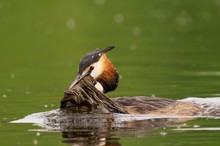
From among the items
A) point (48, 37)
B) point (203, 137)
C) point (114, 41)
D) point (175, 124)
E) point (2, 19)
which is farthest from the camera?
point (2, 19)

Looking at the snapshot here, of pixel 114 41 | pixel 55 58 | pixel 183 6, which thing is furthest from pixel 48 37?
pixel 183 6

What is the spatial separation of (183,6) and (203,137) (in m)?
29.2

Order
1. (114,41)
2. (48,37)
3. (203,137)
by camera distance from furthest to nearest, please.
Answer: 1. (48,37)
2. (114,41)
3. (203,137)

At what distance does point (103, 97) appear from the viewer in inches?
546

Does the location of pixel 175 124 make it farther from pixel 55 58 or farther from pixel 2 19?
pixel 2 19

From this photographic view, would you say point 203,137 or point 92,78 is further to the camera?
point 92,78

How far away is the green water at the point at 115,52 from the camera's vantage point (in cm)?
1399

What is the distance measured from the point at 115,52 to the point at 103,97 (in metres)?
13.5

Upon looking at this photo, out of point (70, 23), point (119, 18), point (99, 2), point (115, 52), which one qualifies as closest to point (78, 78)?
point (115, 52)

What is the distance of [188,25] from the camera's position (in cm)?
3403

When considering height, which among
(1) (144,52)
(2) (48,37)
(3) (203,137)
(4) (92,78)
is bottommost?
(3) (203,137)

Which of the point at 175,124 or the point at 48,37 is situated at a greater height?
the point at 48,37

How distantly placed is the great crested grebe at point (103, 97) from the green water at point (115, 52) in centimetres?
95

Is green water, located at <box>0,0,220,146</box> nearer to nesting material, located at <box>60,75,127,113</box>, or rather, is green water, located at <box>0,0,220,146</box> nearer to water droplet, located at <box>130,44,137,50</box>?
water droplet, located at <box>130,44,137,50</box>
